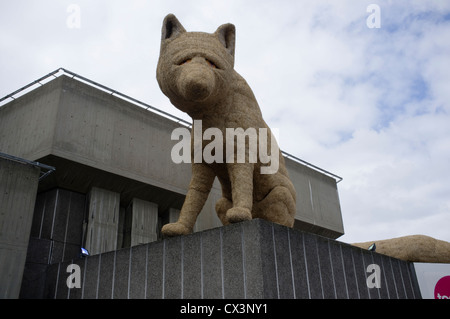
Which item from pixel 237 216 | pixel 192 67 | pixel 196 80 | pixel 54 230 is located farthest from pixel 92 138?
pixel 237 216

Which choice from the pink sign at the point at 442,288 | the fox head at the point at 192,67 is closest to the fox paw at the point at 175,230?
the fox head at the point at 192,67

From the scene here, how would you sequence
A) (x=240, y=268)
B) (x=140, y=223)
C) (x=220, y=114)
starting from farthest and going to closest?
1. (x=140, y=223)
2. (x=220, y=114)
3. (x=240, y=268)

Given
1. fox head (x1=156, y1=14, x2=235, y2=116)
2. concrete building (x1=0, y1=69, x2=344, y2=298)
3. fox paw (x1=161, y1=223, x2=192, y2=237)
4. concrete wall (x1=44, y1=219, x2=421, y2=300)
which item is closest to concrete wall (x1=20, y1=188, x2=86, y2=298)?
concrete building (x1=0, y1=69, x2=344, y2=298)

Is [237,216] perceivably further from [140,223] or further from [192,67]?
[140,223]

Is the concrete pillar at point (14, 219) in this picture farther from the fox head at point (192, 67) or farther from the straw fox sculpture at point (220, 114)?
the fox head at point (192, 67)

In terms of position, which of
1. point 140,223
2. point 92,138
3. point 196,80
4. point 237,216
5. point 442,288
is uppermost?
point 92,138

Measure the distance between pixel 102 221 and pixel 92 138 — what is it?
228 cm

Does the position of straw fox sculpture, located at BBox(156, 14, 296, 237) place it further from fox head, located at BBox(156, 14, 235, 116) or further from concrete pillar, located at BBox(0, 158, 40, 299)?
concrete pillar, located at BBox(0, 158, 40, 299)

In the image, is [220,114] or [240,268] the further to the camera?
[220,114]

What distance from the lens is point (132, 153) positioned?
1157 centimetres

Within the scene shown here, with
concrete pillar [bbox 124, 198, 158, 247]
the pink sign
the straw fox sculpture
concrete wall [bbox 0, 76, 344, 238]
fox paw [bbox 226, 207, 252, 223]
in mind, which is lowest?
the pink sign

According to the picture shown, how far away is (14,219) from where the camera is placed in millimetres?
8781

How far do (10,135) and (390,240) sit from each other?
32.4ft

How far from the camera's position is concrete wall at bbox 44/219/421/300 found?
3.95m
